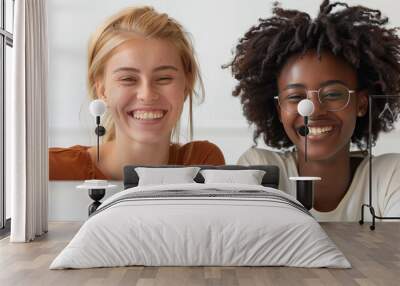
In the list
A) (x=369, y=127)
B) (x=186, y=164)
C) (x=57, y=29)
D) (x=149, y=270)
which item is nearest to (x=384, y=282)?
(x=149, y=270)

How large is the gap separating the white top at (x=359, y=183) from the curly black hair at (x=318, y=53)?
183mm

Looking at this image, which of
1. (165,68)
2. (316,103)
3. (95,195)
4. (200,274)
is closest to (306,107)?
(316,103)

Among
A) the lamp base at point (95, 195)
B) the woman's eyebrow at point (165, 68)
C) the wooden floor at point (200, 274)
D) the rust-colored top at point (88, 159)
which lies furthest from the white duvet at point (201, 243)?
the woman's eyebrow at point (165, 68)

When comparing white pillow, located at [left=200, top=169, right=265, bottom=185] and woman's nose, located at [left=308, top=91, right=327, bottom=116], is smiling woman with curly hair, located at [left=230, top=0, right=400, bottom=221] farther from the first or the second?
white pillow, located at [left=200, top=169, right=265, bottom=185]

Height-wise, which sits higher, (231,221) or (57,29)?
(57,29)

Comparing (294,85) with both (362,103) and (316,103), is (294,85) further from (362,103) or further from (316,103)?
(362,103)

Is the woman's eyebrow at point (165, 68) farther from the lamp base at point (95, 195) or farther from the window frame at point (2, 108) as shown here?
the window frame at point (2, 108)

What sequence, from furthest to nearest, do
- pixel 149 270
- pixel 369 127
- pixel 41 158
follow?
1. pixel 369 127
2. pixel 41 158
3. pixel 149 270

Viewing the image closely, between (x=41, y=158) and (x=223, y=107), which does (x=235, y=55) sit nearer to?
(x=223, y=107)

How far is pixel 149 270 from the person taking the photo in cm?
452

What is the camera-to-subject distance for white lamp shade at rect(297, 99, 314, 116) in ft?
23.0

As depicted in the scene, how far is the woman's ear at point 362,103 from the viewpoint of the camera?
7214 millimetres

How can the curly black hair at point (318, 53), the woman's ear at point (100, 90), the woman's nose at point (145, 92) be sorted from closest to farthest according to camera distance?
1. the curly black hair at point (318, 53)
2. the woman's nose at point (145, 92)
3. the woman's ear at point (100, 90)

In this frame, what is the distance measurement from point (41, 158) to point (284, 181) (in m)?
2.69
